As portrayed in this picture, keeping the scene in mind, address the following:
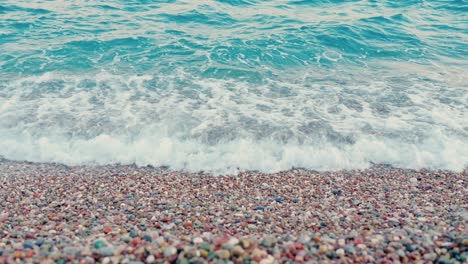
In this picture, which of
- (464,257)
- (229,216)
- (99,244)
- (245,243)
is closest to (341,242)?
(245,243)

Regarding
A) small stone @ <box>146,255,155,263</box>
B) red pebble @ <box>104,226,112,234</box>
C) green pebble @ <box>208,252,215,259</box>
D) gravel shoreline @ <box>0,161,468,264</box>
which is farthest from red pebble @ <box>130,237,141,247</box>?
green pebble @ <box>208,252,215,259</box>

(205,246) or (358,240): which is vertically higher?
(205,246)

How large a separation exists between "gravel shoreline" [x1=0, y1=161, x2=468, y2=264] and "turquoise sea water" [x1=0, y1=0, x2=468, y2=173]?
0.69 metres

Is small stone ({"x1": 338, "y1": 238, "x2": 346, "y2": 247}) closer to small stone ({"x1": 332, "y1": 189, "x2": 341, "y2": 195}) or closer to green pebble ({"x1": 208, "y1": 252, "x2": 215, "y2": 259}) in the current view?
green pebble ({"x1": 208, "y1": 252, "x2": 215, "y2": 259})

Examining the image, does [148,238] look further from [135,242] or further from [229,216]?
[229,216]

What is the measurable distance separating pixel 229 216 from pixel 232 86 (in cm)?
687

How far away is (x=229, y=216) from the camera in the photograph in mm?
5348

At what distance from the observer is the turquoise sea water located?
8.00m

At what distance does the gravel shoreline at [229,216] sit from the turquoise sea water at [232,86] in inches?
27.0

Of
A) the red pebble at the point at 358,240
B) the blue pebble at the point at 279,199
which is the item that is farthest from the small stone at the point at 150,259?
the blue pebble at the point at 279,199

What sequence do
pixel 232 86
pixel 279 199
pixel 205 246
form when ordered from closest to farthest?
pixel 205 246 → pixel 279 199 → pixel 232 86

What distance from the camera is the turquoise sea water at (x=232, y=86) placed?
800 centimetres

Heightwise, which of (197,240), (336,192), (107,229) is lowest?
(336,192)

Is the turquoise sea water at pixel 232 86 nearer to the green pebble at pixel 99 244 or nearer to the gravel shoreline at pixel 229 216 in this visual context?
the gravel shoreline at pixel 229 216
